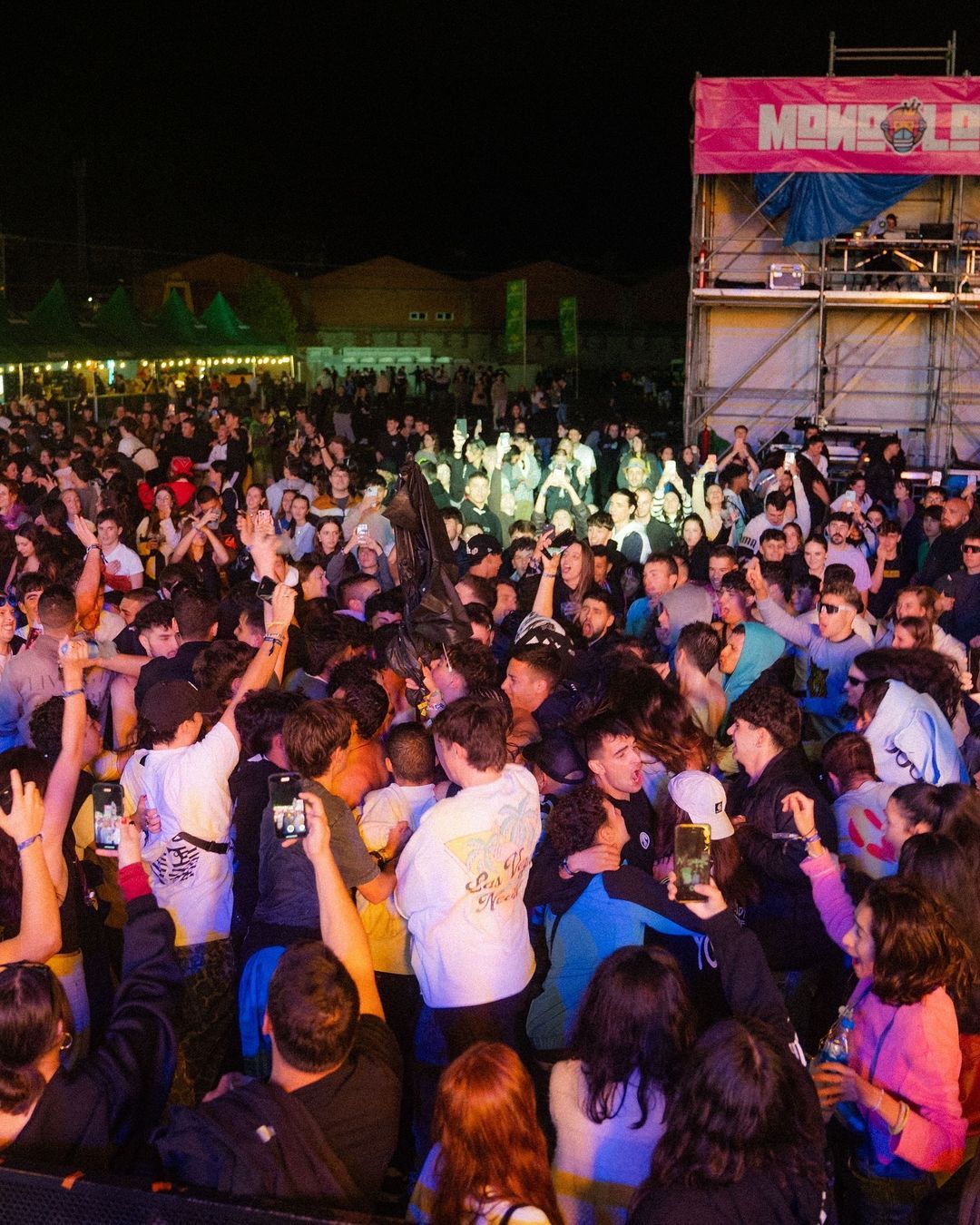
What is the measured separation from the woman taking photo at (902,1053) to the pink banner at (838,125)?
14.9 m

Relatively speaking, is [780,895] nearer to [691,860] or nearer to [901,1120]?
[691,860]

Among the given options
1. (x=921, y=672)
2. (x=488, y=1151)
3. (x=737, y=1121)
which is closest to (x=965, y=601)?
(x=921, y=672)

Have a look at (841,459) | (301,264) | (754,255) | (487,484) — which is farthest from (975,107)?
(301,264)

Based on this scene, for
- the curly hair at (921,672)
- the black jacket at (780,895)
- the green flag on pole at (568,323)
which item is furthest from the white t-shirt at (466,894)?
the green flag on pole at (568,323)

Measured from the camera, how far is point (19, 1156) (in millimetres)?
2232

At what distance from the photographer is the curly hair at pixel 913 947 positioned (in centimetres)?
274

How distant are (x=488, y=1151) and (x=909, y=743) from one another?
2574mm

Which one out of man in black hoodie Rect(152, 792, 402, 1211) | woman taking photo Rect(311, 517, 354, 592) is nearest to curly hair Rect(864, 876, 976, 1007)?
man in black hoodie Rect(152, 792, 402, 1211)

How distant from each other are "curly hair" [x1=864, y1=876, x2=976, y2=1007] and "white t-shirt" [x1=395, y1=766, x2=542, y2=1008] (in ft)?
3.13

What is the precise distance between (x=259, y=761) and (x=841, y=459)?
12.5 metres

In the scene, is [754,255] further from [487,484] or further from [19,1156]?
[19,1156]

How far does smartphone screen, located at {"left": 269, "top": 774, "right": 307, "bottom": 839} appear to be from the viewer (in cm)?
300

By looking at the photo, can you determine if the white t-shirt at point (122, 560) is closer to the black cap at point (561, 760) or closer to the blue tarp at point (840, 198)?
the black cap at point (561, 760)

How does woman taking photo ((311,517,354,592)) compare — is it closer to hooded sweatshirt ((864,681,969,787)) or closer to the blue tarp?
hooded sweatshirt ((864,681,969,787))
